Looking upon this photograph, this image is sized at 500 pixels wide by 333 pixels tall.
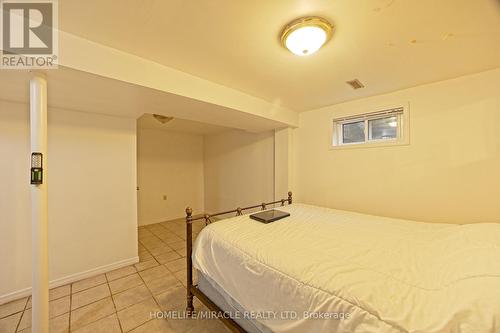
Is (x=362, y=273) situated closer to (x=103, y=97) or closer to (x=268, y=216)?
(x=268, y=216)

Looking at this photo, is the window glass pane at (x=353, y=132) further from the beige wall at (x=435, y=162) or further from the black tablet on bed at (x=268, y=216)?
the black tablet on bed at (x=268, y=216)

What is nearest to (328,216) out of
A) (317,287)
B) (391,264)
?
(391,264)

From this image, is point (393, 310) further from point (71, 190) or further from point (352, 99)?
point (71, 190)

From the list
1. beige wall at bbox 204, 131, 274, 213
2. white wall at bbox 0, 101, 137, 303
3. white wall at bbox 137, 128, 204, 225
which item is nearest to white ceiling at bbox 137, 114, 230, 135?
white wall at bbox 137, 128, 204, 225

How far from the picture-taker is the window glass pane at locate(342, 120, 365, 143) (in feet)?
9.08

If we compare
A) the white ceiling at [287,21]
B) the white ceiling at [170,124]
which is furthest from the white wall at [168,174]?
the white ceiling at [287,21]

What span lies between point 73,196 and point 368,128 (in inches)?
150

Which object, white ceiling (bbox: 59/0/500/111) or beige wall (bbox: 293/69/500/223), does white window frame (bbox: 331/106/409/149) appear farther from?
white ceiling (bbox: 59/0/500/111)

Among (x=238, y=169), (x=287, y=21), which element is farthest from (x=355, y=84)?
(x=238, y=169)

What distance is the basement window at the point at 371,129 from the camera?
96.1 inches

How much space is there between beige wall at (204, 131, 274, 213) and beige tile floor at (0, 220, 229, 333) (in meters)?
1.93

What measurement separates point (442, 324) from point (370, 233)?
1.01 m

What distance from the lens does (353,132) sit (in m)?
2.87

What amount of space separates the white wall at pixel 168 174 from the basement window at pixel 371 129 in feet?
12.3
